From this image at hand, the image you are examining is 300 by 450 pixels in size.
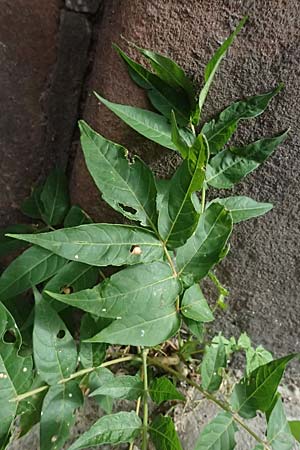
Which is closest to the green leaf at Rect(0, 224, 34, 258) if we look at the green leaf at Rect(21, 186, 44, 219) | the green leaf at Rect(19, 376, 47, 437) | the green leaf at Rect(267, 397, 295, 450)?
the green leaf at Rect(21, 186, 44, 219)

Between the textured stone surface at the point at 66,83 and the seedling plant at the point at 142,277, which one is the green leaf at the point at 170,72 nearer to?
the seedling plant at the point at 142,277

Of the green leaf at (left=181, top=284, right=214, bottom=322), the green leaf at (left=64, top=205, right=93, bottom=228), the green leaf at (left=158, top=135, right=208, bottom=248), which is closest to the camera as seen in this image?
the green leaf at (left=158, top=135, right=208, bottom=248)

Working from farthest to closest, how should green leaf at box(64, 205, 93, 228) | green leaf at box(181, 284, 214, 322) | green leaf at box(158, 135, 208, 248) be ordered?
green leaf at box(64, 205, 93, 228) < green leaf at box(181, 284, 214, 322) < green leaf at box(158, 135, 208, 248)

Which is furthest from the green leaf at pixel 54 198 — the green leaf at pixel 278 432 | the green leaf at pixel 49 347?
the green leaf at pixel 278 432

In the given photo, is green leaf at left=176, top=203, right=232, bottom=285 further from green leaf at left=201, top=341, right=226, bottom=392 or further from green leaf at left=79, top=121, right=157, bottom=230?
green leaf at left=201, top=341, right=226, bottom=392

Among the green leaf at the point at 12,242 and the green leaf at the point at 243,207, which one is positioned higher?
the green leaf at the point at 243,207

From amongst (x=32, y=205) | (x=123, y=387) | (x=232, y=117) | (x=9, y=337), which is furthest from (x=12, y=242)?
(x=232, y=117)

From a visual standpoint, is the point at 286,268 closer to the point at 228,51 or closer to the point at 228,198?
the point at 228,198
